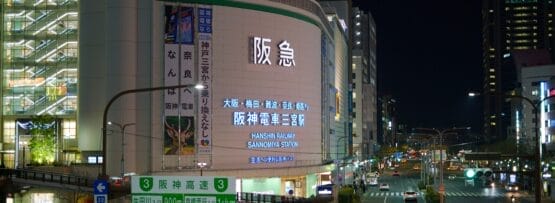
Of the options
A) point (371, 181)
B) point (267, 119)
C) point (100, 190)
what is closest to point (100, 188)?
point (100, 190)

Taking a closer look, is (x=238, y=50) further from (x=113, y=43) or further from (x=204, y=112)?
(x=113, y=43)

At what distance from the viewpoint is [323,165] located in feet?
295

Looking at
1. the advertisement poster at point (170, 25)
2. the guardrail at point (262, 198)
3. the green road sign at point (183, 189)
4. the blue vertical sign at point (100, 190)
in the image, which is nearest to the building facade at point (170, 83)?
the advertisement poster at point (170, 25)

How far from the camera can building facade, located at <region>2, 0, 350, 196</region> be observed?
67.4 meters

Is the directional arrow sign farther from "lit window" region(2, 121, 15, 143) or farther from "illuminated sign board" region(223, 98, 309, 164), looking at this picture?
"lit window" region(2, 121, 15, 143)

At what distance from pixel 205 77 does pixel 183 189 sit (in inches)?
1770

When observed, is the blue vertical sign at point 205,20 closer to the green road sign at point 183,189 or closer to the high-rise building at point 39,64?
the high-rise building at point 39,64

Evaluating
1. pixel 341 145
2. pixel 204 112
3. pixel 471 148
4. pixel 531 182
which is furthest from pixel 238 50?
pixel 471 148

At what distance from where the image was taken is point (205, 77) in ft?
227

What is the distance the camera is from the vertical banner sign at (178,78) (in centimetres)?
6731

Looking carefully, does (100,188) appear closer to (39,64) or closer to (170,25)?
(170,25)

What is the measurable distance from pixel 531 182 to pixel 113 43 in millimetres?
58913

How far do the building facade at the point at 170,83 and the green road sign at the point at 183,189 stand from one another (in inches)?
1540

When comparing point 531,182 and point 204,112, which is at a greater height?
point 204,112
